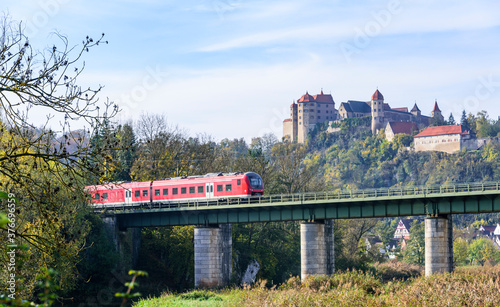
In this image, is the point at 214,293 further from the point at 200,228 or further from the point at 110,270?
the point at 110,270

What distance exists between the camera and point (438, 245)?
1998 inches

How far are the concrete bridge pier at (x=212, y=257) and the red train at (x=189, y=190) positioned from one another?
3483 mm

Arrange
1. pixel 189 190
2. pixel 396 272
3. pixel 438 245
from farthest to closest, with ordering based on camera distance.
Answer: pixel 396 272 < pixel 189 190 < pixel 438 245

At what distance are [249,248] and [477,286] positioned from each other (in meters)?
37.7

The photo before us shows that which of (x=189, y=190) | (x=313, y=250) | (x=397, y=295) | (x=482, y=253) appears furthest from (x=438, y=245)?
(x=482, y=253)

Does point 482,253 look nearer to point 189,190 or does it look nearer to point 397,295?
point 189,190

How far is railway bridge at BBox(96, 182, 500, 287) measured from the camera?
5031 cm

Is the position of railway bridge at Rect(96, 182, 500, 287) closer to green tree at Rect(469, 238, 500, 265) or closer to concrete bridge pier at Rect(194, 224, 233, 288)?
concrete bridge pier at Rect(194, 224, 233, 288)

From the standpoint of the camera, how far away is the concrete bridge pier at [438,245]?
50344mm

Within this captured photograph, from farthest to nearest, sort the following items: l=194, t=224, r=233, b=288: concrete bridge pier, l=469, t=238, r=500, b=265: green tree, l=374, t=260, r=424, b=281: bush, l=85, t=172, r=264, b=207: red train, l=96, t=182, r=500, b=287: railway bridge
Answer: l=469, t=238, r=500, b=265: green tree
l=374, t=260, r=424, b=281: bush
l=85, t=172, r=264, b=207: red train
l=194, t=224, r=233, b=288: concrete bridge pier
l=96, t=182, r=500, b=287: railway bridge

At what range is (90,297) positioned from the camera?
5550 centimetres

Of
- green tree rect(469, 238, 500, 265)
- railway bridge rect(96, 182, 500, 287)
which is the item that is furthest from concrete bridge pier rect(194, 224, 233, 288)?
green tree rect(469, 238, 500, 265)

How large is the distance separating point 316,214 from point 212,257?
10586 mm

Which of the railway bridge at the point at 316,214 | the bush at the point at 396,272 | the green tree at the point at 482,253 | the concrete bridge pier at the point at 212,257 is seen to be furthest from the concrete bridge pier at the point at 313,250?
the green tree at the point at 482,253
